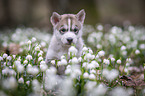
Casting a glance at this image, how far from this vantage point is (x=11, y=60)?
11.9 feet

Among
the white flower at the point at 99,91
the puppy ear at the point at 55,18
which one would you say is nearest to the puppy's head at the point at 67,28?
the puppy ear at the point at 55,18

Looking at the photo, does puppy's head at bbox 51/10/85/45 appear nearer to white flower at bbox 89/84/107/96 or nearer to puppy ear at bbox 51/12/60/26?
puppy ear at bbox 51/12/60/26

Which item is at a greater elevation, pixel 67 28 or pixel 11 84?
pixel 67 28

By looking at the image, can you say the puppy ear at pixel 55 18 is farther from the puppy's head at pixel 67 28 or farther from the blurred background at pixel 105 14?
the blurred background at pixel 105 14

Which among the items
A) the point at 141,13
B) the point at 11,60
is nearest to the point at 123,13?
the point at 141,13

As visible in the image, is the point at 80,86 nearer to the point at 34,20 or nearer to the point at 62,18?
the point at 62,18

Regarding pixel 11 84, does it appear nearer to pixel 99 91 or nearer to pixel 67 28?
pixel 99 91

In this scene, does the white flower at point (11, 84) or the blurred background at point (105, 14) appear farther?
the blurred background at point (105, 14)

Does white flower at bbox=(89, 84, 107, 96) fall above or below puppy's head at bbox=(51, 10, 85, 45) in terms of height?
below

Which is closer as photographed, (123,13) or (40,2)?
(123,13)

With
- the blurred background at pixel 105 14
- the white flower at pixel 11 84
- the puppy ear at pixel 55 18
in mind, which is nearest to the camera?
the white flower at pixel 11 84

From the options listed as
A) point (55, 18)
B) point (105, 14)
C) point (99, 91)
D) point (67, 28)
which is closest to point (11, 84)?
point (99, 91)

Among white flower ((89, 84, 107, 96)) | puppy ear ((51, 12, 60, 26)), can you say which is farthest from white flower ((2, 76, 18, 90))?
puppy ear ((51, 12, 60, 26))

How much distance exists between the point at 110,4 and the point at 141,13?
2.94 m
